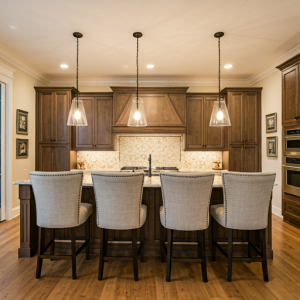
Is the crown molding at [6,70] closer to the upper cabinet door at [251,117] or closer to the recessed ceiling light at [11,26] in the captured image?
the recessed ceiling light at [11,26]

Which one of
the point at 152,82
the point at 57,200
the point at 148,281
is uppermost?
the point at 152,82

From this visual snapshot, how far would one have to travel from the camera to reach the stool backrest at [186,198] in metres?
2.02

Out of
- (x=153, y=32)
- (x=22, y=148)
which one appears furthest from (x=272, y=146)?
(x=22, y=148)

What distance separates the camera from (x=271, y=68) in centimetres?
437

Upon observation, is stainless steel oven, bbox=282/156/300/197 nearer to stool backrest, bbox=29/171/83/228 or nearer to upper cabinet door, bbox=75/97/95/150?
stool backrest, bbox=29/171/83/228

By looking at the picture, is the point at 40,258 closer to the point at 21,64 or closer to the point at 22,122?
the point at 22,122

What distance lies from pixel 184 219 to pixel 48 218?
1.30 metres

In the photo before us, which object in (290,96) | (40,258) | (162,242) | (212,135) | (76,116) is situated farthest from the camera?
(212,135)

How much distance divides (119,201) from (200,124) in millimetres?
3431

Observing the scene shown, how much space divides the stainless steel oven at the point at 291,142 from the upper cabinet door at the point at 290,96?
0.15 metres

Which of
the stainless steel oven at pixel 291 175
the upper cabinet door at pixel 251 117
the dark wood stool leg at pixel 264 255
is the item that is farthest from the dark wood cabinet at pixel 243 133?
the dark wood stool leg at pixel 264 255

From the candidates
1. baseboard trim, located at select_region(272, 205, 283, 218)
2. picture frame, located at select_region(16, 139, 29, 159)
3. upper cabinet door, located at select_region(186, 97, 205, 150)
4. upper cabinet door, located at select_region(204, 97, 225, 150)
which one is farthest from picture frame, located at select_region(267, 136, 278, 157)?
picture frame, located at select_region(16, 139, 29, 159)

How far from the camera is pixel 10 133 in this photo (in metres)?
3.96

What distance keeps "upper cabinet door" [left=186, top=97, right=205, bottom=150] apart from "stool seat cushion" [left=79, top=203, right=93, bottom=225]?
3027 millimetres
